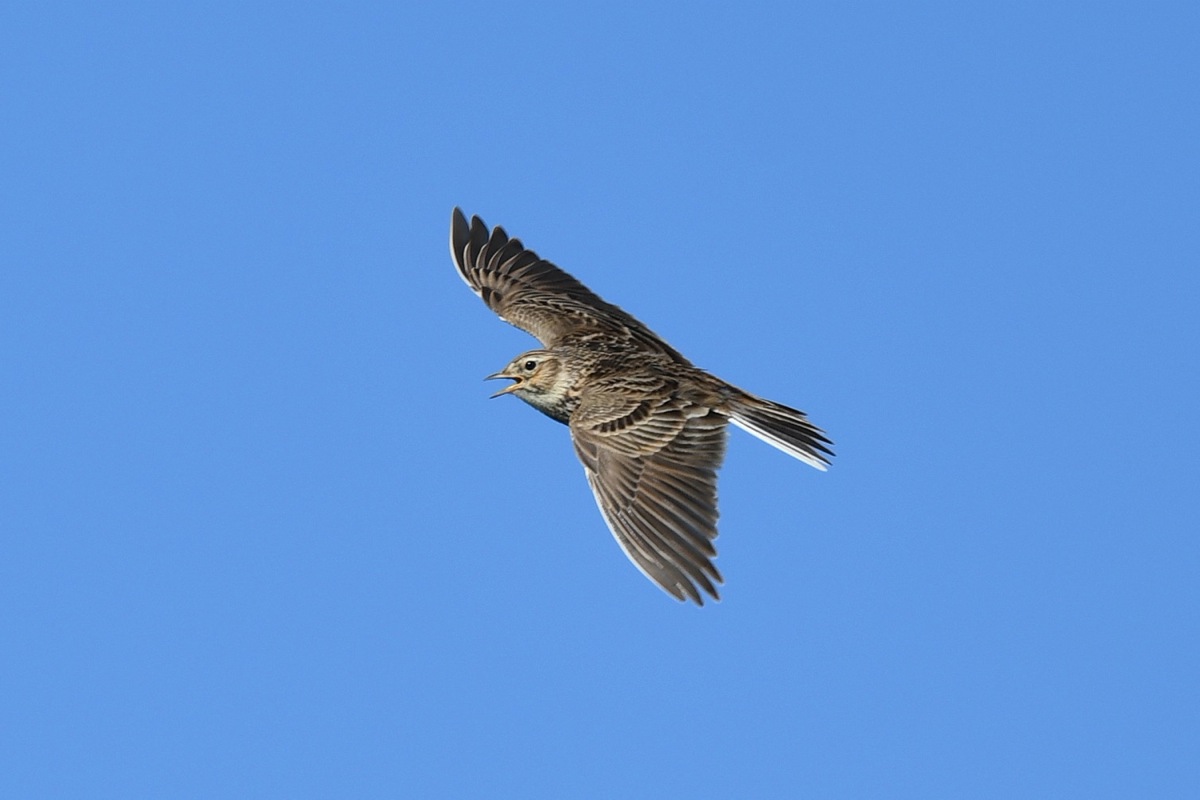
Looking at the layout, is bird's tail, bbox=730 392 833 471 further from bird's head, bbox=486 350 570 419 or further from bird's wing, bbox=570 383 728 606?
bird's head, bbox=486 350 570 419

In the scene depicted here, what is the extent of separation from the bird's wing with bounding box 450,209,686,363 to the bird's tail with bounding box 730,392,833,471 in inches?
64.9

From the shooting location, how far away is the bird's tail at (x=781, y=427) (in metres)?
16.0

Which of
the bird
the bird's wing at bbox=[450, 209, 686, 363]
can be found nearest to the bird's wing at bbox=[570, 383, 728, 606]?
the bird

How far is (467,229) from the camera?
21047 millimetres

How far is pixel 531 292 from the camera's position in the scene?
2000 centimetres

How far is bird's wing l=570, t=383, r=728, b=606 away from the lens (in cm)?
1426

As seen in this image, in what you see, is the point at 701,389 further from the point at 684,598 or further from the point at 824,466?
the point at 684,598

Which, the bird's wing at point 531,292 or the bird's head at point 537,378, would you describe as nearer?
the bird's head at point 537,378

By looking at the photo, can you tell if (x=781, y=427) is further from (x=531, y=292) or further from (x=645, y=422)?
(x=531, y=292)

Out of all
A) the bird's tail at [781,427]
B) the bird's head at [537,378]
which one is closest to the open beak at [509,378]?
the bird's head at [537,378]

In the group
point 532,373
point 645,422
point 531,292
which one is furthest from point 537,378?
point 531,292

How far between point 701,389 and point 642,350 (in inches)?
54.8

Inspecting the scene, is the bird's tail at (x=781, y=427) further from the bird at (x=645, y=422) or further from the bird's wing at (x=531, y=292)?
the bird's wing at (x=531, y=292)

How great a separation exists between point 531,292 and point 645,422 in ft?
15.3
